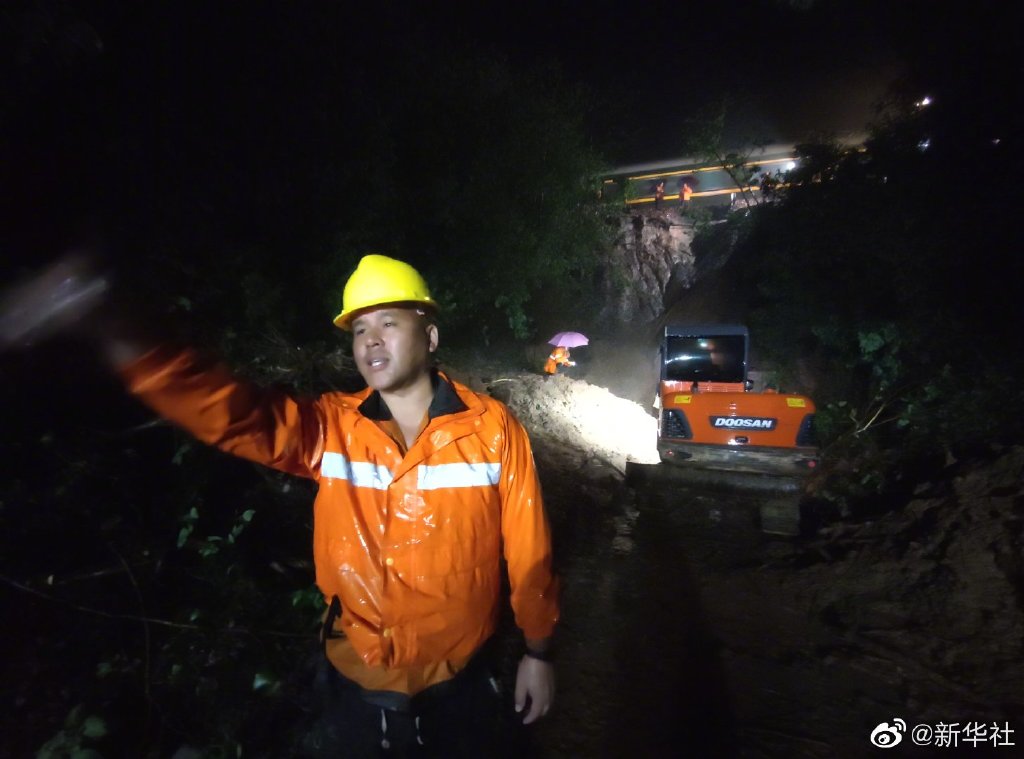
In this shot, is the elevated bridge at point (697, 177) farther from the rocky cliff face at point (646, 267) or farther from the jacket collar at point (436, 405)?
the jacket collar at point (436, 405)

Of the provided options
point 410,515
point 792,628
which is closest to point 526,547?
point 410,515

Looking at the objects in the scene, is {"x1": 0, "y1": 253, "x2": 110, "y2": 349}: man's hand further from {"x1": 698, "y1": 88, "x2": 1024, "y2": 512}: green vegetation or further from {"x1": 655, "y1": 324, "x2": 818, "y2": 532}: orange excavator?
{"x1": 698, "y1": 88, "x2": 1024, "y2": 512}: green vegetation

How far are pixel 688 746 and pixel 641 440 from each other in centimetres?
1001

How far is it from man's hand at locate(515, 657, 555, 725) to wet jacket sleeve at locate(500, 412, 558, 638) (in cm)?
11

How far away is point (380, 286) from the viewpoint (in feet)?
6.07

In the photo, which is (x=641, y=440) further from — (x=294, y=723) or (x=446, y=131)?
(x=294, y=723)

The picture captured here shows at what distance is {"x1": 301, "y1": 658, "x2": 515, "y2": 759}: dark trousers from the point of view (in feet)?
5.43

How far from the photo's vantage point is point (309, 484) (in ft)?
14.1

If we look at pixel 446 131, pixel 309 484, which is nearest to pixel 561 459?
pixel 309 484

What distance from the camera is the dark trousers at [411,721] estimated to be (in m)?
1.66

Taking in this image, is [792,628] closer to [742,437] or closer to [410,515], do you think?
[742,437]

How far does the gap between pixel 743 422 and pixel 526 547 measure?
22.1 ft

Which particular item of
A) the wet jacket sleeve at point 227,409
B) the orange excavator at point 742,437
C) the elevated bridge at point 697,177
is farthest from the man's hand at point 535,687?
the elevated bridge at point 697,177

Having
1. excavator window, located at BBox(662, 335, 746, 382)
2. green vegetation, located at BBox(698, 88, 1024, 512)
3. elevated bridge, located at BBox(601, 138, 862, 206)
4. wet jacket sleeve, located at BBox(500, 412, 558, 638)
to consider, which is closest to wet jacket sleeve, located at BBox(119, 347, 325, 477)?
wet jacket sleeve, located at BBox(500, 412, 558, 638)
